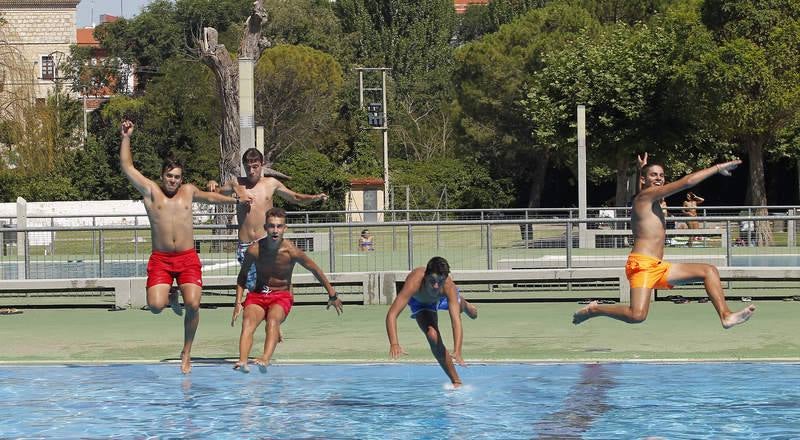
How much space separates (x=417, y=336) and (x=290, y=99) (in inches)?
2078

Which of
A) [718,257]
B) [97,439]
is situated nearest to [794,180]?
[718,257]

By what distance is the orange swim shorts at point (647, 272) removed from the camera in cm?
1231

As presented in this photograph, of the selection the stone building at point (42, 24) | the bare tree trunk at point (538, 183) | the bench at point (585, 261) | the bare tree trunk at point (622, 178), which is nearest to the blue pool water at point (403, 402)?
the bench at point (585, 261)

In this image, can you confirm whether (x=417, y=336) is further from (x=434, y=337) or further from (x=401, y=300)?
(x=401, y=300)

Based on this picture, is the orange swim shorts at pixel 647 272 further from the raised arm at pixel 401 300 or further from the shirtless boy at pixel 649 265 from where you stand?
the raised arm at pixel 401 300

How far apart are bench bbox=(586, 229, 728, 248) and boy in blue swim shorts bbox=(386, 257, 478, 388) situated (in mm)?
8241

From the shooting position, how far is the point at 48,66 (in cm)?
10294

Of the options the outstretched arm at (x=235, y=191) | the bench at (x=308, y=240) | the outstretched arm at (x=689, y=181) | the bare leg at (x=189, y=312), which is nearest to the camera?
the outstretched arm at (x=689, y=181)

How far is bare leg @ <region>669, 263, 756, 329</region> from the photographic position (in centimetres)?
1171

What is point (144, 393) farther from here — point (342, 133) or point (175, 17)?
point (175, 17)

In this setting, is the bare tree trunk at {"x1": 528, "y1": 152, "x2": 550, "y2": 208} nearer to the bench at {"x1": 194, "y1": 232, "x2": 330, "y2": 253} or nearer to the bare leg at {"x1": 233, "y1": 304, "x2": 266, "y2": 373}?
the bench at {"x1": 194, "y1": 232, "x2": 330, "y2": 253}

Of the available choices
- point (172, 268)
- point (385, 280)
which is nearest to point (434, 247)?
point (385, 280)

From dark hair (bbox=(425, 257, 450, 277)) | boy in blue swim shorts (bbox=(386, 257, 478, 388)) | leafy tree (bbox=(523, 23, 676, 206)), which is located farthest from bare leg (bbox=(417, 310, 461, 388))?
leafy tree (bbox=(523, 23, 676, 206))

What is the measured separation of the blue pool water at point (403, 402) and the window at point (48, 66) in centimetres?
9042
